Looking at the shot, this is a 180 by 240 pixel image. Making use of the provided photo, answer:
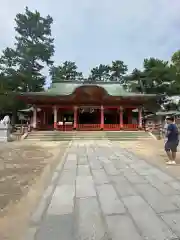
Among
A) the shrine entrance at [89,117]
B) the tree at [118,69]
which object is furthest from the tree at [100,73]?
the shrine entrance at [89,117]

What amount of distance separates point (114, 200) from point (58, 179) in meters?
2.12

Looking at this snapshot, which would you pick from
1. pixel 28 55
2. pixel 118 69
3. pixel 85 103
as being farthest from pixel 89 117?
pixel 118 69

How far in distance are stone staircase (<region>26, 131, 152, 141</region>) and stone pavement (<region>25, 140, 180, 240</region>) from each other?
1468 centimetres

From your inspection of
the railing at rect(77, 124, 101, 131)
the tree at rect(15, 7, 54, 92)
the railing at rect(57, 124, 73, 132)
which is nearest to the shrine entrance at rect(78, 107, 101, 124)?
the railing at rect(57, 124, 73, 132)

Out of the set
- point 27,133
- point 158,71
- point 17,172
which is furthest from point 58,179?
point 158,71

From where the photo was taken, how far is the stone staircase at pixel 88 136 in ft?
69.5

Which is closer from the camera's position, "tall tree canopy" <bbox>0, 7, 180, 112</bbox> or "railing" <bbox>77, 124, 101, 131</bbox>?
"railing" <bbox>77, 124, 101, 131</bbox>

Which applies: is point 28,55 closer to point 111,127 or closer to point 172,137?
point 111,127

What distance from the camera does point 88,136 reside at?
21828 millimetres

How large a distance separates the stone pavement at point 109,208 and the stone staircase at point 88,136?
14.7 metres

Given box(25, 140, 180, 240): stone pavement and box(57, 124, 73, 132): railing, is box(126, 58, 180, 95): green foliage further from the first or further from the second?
box(25, 140, 180, 240): stone pavement

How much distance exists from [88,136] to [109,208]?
1793 centimetres

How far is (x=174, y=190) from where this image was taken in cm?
488

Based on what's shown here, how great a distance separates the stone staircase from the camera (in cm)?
2117
